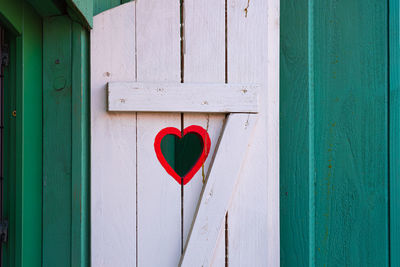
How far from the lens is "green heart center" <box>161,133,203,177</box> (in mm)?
1313

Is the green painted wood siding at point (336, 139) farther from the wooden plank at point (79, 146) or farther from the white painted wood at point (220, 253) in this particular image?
the wooden plank at point (79, 146)

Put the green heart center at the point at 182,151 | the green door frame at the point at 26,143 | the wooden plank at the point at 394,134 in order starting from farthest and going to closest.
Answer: the green heart center at the point at 182,151 → the wooden plank at the point at 394,134 → the green door frame at the point at 26,143

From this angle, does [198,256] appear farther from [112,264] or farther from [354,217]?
[354,217]

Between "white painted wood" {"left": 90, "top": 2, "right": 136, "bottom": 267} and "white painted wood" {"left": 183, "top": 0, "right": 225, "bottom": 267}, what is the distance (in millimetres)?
165

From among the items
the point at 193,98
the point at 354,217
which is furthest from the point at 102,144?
the point at 354,217

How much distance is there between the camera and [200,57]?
86cm

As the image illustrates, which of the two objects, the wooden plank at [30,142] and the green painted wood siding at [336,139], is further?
the green painted wood siding at [336,139]

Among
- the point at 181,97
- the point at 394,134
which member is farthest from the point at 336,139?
the point at 181,97

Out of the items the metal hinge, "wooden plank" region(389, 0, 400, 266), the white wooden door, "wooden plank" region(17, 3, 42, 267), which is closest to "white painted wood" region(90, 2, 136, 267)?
the white wooden door

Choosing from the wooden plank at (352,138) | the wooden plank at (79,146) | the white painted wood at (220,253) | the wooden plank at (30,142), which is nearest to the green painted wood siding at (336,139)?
the wooden plank at (352,138)

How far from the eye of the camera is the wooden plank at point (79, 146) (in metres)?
0.83

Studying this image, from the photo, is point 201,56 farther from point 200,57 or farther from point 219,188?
point 219,188

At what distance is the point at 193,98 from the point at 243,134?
0.62 ft

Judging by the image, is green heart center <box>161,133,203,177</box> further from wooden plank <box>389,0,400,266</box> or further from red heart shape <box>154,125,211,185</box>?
wooden plank <box>389,0,400,266</box>
